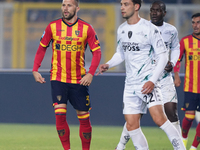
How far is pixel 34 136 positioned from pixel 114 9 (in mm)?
2910

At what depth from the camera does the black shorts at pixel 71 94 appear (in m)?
4.90

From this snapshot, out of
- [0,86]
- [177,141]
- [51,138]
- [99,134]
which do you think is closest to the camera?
[177,141]

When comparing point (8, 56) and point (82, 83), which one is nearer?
point (82, 83)

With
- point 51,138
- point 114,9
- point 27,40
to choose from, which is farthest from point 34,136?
point 114,9

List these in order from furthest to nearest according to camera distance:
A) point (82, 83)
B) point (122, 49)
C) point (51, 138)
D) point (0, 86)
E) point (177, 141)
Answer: point (0, 86), point (51, 138), point (82, 83), point (122, 49), point (177, 141)

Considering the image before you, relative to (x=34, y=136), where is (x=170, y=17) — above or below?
above

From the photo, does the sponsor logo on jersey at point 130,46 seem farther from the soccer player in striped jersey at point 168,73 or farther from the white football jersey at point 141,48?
the soccer player in striped jersey at point 168,73

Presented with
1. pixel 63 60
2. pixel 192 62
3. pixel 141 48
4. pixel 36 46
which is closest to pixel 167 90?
pixel 192 62

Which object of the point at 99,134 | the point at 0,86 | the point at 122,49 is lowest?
the point at 99,134

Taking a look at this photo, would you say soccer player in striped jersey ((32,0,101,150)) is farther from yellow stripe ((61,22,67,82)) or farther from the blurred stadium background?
the blurred stadium background

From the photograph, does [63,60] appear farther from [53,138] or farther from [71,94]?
[53,138]

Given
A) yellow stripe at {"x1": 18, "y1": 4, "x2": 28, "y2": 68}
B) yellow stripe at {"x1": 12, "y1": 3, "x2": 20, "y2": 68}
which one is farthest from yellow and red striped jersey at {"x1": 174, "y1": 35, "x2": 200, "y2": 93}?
yellow stripe at {"x1": 12, "y1": 3, "x2": 20, "y2": 68}

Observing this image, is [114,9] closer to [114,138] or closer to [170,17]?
[170,17]

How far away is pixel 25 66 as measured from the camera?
26.9 feet
